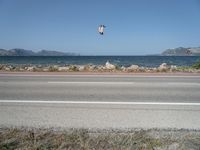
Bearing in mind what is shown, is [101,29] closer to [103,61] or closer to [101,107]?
[101,107]

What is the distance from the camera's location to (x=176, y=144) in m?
4.60

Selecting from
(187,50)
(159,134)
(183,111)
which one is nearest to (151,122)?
(159,134)

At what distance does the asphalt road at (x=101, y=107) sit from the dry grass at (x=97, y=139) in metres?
0.61

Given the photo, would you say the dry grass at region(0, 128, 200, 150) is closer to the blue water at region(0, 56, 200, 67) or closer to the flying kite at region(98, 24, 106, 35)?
the flying kite at region(98, 24, 106, 35)

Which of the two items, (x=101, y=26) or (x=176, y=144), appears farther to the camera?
(x=101, y=26)

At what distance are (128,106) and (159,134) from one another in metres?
2.47

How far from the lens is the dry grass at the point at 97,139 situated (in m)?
4.50

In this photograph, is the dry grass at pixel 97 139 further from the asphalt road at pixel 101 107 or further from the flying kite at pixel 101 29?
the flying kite at pixel 101 29

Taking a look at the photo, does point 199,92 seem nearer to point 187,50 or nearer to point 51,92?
point 51,92

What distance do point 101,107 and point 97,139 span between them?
2.67m

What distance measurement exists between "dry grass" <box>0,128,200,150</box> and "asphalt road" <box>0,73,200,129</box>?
61 centimetres

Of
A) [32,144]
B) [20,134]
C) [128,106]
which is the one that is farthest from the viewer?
[128,106]

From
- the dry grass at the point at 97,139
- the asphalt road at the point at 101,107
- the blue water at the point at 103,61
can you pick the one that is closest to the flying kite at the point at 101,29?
the asphalt road at the point at 101,107

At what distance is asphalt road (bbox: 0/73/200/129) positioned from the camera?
19.9 feet
